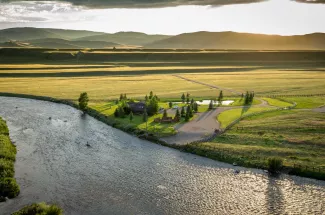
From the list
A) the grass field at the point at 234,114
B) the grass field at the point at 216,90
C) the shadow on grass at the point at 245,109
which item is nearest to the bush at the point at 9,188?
the grass field at the point at 216,90

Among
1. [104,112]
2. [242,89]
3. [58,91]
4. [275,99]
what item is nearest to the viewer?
[104,112]

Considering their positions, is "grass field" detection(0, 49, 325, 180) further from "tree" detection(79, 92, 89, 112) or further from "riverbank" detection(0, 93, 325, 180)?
"tree" detection(79, 92, 89, 112)

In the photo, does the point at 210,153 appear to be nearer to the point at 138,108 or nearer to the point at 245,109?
the point at 138,108

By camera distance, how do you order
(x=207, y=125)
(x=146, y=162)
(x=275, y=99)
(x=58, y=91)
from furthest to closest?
(x=58, y=91) < (x=275, y=99) < (x=207, y=125) < (x=146, y=162)

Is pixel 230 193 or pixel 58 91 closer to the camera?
pixel 230 193

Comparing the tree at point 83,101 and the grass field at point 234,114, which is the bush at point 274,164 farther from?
the tree at point 83,101

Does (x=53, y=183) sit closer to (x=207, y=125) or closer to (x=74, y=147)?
(x=74, y=147)

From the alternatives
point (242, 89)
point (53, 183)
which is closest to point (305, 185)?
point (53, 183)
